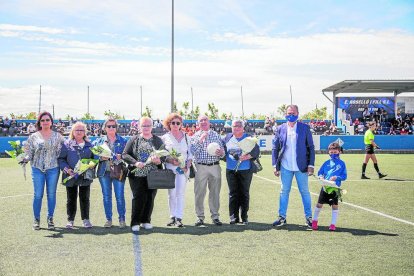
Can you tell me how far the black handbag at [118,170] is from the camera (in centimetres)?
848

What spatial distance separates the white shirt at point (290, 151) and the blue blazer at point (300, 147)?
0.17 ft

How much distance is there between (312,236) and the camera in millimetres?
7766

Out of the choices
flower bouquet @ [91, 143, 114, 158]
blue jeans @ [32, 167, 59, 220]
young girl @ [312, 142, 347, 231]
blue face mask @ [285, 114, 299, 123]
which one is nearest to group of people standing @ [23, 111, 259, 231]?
blue jeans @ [32, 167, 59, 220]

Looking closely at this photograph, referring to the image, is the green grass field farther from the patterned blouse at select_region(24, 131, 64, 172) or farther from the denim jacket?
the patterned blouse at select_region(24, 131, 64, 172)

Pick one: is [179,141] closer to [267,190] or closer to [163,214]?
[163,214]

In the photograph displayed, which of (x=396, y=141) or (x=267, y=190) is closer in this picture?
(x=267, y=190)

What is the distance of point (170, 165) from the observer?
870cm

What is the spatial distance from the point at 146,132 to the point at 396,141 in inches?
1274

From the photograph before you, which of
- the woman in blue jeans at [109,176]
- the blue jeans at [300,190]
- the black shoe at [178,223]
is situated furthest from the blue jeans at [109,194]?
the blue jeans at [300,190]

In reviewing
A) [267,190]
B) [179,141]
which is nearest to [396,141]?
[267,190]

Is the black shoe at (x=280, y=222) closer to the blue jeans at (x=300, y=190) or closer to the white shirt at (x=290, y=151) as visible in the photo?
the blue jeans at (x=300, y=190)

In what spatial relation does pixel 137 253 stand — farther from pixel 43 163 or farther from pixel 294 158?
pixel 294 158

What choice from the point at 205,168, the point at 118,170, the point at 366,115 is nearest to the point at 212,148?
the point at 205,168

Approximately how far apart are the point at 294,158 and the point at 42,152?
4.27 meters
